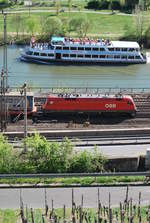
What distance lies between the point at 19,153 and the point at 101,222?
6.74 metres

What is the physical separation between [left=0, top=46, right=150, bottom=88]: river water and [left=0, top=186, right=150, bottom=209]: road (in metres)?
21.7

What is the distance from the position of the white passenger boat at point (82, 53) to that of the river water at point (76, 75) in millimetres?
890

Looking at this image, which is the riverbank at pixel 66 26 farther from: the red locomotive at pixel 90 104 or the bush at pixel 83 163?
the bush at pixel 83 163

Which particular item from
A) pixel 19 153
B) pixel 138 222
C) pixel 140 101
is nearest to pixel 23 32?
pixel 140 101

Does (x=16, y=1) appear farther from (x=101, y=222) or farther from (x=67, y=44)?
(x=101, y=222)

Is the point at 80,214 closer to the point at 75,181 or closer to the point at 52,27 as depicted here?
the point at 75,181

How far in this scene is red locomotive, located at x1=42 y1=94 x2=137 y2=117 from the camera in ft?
99.5

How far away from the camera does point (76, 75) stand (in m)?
47.3

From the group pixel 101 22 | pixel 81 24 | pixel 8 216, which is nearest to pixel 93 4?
pixel 101 22

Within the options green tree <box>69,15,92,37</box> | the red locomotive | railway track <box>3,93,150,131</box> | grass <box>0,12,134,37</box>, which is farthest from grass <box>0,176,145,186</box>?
grass <box>0,12,134,37</box>

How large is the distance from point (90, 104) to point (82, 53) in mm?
22359

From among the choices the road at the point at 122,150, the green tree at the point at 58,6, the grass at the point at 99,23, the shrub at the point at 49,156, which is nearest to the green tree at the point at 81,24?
the grass at the point at 99,23

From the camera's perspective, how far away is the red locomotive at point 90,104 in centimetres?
3033

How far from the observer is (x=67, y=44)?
52594 mm
